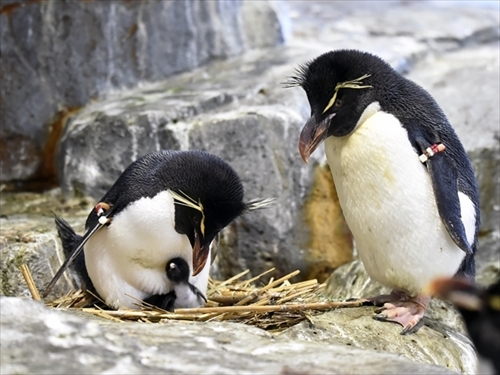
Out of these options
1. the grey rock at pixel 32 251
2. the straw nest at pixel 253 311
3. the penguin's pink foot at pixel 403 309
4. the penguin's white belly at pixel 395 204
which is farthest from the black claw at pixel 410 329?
the grey rock at pixel 32 251

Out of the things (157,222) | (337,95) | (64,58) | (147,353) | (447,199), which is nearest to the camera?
(147,353)

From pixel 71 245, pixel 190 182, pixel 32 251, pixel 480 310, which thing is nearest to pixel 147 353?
pixel 480 310

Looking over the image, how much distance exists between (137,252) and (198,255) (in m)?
0.27

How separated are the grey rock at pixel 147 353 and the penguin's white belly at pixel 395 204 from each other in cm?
84

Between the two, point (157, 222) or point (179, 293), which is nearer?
point (157, 222)

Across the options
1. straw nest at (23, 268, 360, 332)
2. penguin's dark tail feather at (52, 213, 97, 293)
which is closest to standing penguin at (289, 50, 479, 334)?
straw nest at (23, 268, 360, 332)

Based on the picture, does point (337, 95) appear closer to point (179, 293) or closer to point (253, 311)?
point (253, 311)

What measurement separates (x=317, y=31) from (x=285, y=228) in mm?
2317

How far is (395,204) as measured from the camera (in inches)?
106

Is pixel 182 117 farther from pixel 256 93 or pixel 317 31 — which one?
pixel 317 31

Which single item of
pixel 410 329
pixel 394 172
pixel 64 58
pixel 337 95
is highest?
pixel 64 58

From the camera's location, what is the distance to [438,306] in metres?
3.51

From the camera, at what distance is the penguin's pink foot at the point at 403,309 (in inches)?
107

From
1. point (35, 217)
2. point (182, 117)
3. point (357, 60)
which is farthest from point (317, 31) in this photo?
point (357, 60)
